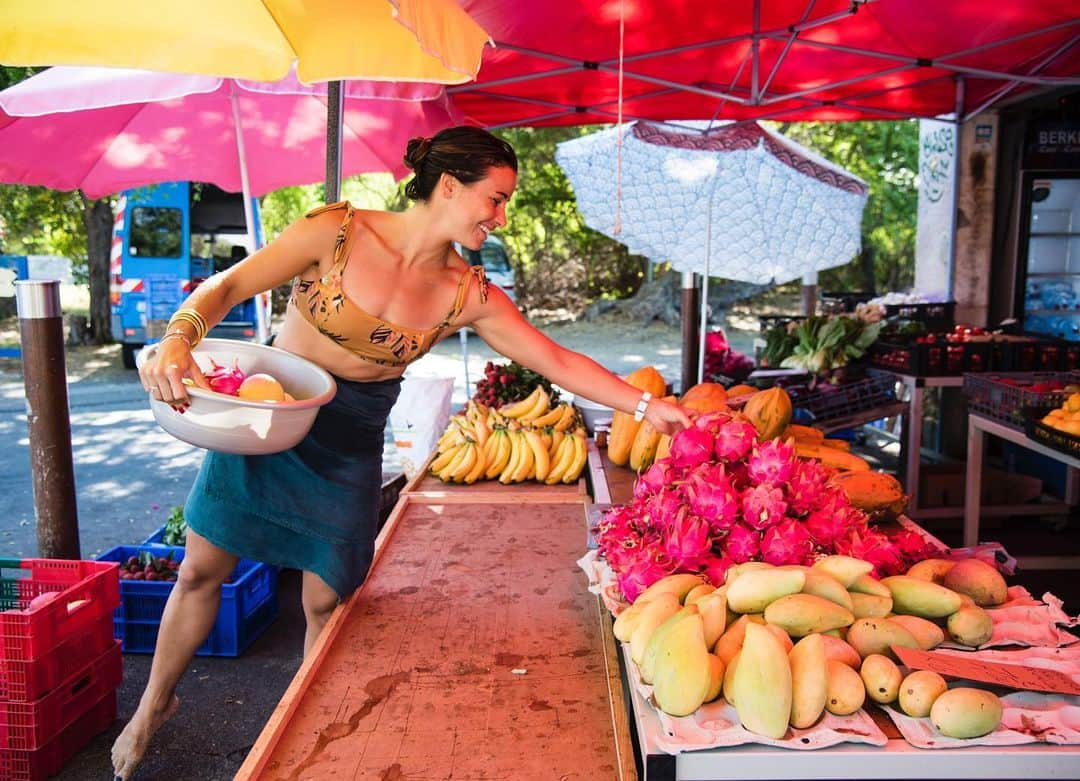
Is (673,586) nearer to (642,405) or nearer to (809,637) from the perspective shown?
(809,637)

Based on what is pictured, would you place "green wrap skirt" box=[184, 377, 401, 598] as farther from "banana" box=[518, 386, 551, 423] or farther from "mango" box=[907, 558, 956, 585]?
"banana" box=[518, 386, 551, 423]

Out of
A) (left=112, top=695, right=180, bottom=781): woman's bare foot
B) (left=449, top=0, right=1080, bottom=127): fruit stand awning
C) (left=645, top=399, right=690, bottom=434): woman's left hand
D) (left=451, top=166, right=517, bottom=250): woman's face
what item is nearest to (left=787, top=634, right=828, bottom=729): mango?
(left=645, top=399, right=690, bottom=434): woman's left hand

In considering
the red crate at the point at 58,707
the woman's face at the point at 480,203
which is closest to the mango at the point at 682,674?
the woman's face at the point at 480,203

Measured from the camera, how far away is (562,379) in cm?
286

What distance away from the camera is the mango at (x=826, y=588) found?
190 centimetres

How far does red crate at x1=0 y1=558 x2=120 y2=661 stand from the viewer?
290 cm

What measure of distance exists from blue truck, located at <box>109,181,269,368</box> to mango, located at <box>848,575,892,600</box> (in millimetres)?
11893

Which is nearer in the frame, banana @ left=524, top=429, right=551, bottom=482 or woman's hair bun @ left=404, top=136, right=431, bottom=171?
woman's hair bun @ left=404, top=136, right=431, bottom=171

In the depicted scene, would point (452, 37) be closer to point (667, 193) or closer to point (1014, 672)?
point (1014, 672)

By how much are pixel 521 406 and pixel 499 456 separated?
83 cm

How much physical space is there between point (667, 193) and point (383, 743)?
17.2 feet

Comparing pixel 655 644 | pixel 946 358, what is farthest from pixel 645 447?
pixel 946 358

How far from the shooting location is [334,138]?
399 cm

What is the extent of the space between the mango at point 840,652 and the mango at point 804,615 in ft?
0.10
